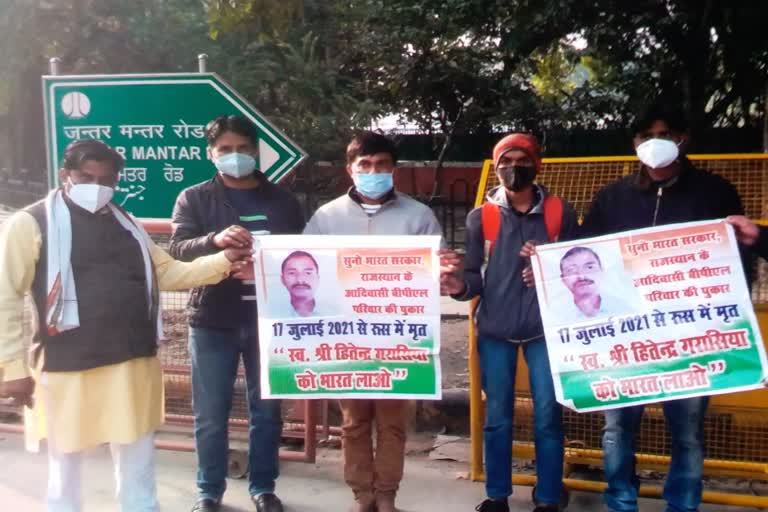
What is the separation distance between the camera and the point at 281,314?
12.4 ft

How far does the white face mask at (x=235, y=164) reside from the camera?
3809mm

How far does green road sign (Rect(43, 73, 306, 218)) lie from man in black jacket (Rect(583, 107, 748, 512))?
2.33 meters

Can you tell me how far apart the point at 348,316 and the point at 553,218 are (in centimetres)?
103

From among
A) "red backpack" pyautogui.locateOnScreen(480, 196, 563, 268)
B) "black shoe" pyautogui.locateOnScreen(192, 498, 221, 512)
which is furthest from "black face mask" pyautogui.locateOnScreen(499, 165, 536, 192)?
"black shoe" pyautogui.locateOnScreen(192, 498, 221, 512)

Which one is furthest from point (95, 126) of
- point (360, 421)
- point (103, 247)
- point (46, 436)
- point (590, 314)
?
point (590, 314)

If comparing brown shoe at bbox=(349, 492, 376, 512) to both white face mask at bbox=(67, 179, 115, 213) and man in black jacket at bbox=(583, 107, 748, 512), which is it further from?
Result: white face mask at bbox=(67, 179, 115, 213)

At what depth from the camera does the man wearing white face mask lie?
10.7 feet

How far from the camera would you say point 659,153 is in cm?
351

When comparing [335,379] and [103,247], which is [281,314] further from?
[103,247]

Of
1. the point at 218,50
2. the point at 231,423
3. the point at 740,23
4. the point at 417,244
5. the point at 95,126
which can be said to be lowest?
the point at 231,423

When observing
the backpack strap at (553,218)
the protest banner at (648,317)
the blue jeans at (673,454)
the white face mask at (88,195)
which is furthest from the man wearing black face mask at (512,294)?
the white face mask at (88,195)

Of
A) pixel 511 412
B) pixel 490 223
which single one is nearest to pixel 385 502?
pixel 511 412

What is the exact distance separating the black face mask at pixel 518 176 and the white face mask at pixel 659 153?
1.60ft

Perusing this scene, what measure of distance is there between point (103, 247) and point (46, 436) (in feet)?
2.73
